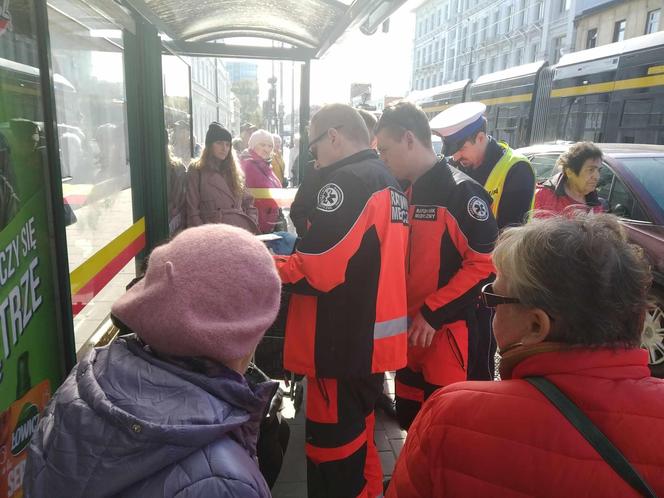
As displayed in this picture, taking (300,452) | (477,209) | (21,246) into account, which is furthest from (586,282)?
(300,452)

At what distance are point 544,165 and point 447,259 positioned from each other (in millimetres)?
4912

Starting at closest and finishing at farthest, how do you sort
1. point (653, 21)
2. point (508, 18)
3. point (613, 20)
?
point (653, 21) < point (613, 20) < point (508, 18)

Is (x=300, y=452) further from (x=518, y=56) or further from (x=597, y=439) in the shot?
(x=518, y=56)

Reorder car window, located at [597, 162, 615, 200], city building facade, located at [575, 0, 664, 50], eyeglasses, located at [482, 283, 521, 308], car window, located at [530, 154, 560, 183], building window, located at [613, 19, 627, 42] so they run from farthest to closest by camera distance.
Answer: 1. building window, located at [613, 19, 627, 42]
2. city building facade, located at [575, 0, 664, 50]
3. car window, located at [530, 154, 560, 183]
4. car window, located at [597, 162, 615, 200]
5. eyeglasses, located at [482, 283, 521, 308]

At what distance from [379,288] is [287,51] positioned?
3.16 metres

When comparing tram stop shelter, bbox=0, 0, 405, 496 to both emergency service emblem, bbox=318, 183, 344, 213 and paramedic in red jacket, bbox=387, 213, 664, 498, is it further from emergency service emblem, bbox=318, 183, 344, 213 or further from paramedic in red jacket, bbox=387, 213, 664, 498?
paramedic in red jacket, bbox=387, 213, 664, 498

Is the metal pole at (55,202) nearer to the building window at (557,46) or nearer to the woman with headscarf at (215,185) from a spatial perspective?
the woman with headscarf at (215,185)

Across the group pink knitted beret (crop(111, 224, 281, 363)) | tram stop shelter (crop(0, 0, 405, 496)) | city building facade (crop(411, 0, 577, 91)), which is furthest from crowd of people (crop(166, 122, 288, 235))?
city building facade (crop(411, 0, 577, 91))

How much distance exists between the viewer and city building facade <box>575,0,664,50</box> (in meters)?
26.7

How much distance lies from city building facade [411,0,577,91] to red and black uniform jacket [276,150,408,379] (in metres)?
37.3

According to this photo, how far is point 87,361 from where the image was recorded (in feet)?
3.63

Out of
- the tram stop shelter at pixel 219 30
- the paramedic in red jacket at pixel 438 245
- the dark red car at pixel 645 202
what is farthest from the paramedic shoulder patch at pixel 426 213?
the dark red car at pixel 645 202

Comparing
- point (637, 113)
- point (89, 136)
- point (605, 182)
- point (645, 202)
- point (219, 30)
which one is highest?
point (219, 30)

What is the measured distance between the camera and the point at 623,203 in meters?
5.21
